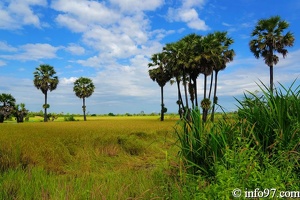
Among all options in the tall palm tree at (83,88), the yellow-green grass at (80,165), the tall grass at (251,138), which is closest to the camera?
the tall grass at (251,138)

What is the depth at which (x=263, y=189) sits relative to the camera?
3916 millimetres

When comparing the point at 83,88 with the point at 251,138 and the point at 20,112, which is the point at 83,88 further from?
the point at 251,138

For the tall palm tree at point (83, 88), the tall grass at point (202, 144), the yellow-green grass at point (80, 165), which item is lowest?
the yellow-green grass at point (80, 165)

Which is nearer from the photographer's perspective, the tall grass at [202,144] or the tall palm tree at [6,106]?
the tall grass at [202,144]

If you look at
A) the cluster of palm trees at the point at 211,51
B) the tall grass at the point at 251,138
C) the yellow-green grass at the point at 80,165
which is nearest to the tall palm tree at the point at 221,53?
the cluster of palm trees at the point at 211,51

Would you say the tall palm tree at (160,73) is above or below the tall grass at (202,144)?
above

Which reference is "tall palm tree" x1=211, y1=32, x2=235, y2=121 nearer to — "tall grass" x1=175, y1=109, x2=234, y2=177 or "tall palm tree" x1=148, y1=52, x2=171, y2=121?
"tall palm tree" x1=148, y1=52, x2=171, y2=121

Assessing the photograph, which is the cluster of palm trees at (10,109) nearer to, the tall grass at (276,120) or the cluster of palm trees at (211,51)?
the cluster of palm trees at (211,51)

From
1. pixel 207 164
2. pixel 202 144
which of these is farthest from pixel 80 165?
pixel 202 144

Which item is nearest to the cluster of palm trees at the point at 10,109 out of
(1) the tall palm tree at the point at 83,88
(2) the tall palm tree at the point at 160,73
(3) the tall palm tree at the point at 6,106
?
(3) the tall palm tree at the point at 6,106

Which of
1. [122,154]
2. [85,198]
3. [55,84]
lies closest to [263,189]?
[85,198]

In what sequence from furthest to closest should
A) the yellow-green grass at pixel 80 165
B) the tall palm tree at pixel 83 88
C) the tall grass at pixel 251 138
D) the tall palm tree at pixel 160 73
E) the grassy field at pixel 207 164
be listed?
the tall palm tree at pixel 83 88 → the tall palm tree at pixel 160 73 → the yellow-green grass at pixel 80 165 → the tall grass at pixel 251 138 → the grassy field at pixel 207 164

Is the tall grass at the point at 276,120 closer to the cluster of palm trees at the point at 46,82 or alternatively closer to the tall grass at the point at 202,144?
the tall grass at the point at 202,144

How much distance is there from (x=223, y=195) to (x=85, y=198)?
2.54m
